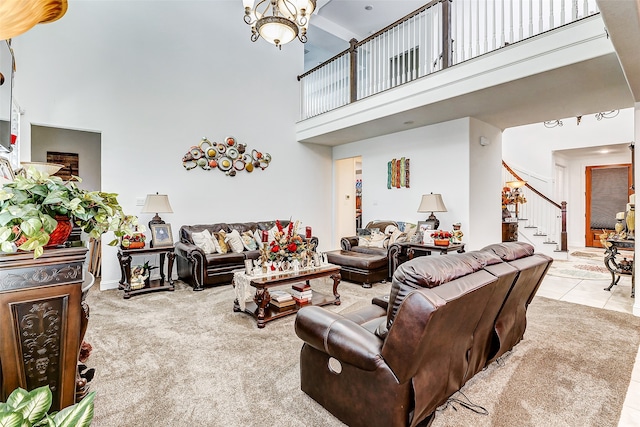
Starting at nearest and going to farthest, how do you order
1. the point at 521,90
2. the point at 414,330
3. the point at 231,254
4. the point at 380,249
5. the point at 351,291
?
the point at 414,330
the point at 521,90
the point at 351,291
the point at 231,254
the point at 380,249

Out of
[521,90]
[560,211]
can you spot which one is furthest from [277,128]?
[560,211]

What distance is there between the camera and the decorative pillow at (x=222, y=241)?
16.3 ft

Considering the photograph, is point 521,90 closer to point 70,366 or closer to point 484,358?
point 484,358

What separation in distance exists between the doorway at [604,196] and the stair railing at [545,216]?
7.07 feet

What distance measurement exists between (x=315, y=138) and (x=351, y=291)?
11.4 ft

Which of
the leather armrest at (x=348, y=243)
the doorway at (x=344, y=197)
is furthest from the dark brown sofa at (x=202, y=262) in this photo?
the doorway at (x=344, y=197)

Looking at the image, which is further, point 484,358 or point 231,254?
point 231,254

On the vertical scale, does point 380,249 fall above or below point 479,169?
below

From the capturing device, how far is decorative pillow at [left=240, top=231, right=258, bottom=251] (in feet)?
17.1

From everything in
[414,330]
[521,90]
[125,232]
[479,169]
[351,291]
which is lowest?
[351,291]

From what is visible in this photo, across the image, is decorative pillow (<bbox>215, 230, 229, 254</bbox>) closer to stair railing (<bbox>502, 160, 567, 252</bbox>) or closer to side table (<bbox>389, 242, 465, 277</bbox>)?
side table (<bbox>389, 242, 465, 277</bbox>)

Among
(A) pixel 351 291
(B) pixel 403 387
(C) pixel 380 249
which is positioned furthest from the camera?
(C) pixel 380 249

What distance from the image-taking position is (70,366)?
1424 millimetres

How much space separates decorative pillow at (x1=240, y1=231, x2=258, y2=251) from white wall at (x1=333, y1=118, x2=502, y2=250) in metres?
2.61
